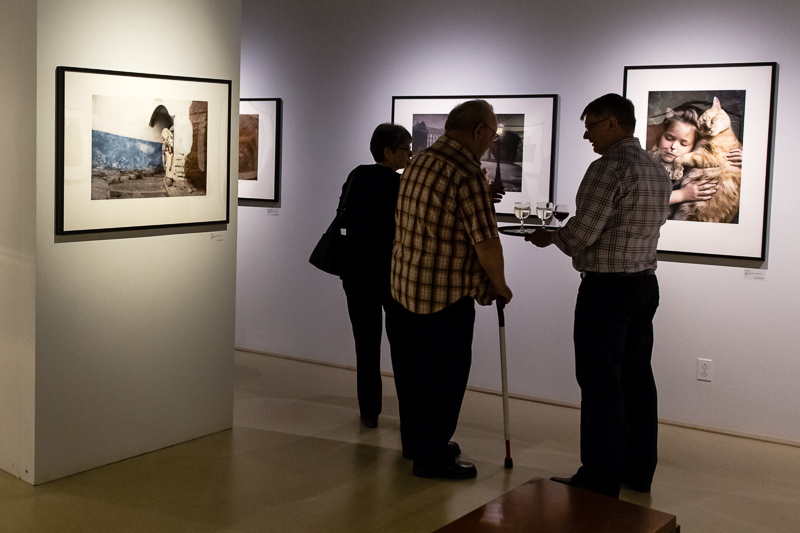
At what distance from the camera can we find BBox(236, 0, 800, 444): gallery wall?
5.14 meters

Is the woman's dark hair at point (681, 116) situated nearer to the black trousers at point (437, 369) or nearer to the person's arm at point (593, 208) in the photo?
the person's arm at point (593, 208)

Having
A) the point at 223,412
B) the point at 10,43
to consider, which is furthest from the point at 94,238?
the point at 223,412

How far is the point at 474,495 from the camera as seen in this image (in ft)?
13.7

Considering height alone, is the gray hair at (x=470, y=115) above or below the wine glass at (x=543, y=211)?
above

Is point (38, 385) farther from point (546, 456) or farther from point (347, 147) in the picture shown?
point (347, 147)

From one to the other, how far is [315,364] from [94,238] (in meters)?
2.93

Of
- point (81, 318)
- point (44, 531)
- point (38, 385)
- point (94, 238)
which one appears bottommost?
point (44, 531)

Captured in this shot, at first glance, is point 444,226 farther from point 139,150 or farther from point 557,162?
point 557,162

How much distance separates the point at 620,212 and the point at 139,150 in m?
2.38

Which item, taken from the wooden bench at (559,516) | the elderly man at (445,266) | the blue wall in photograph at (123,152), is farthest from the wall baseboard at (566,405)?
the blue wall in photograph at (123,152)

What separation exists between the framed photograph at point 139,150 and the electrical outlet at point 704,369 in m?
3.04

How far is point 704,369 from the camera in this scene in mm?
5391

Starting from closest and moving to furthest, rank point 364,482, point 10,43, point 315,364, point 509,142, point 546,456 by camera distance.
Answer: point 10,43 < point 364,482 < point 546,456 < point 509,142 < point 315,364

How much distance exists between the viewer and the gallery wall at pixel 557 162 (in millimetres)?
5145
